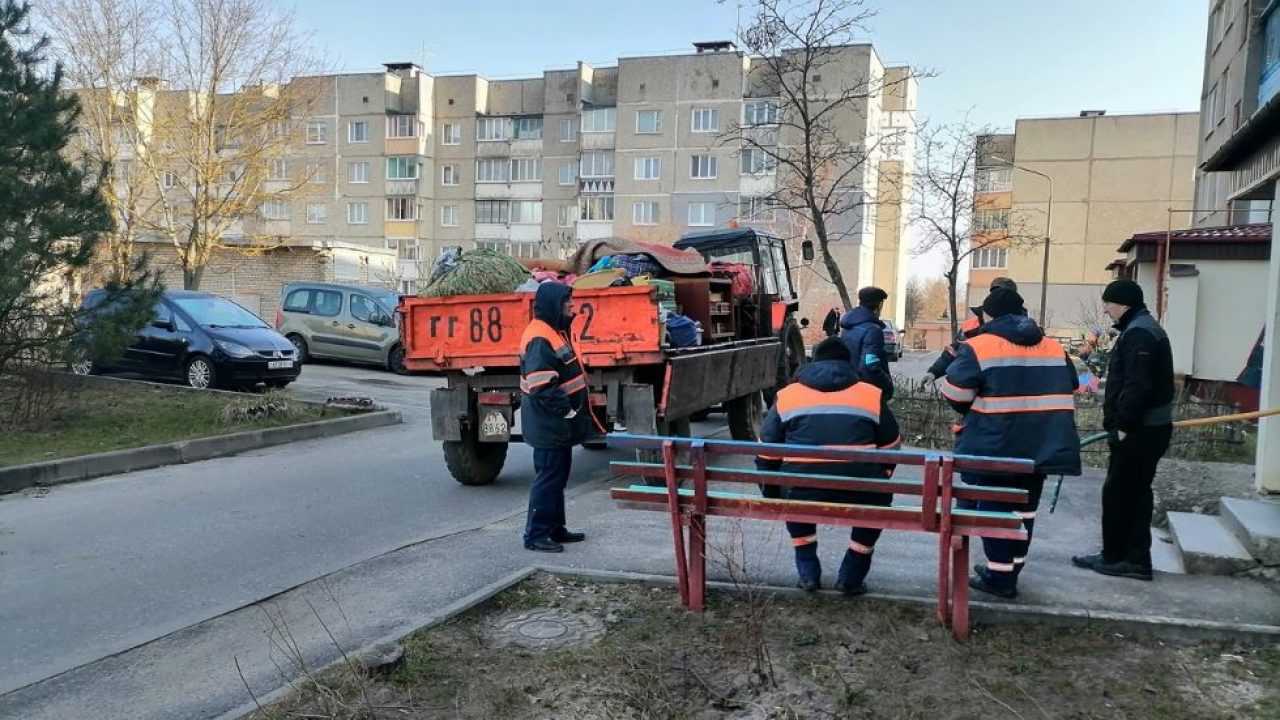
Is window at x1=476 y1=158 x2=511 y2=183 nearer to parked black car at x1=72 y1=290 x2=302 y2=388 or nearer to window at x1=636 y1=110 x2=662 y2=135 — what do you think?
window at x1=636 y1=110 x2=662 y2=135

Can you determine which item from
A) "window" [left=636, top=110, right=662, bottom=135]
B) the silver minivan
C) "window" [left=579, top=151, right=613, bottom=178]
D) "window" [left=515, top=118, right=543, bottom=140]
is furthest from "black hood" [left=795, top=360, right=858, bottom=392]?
"window" [left=515, top=118, right=543, bottom=140]

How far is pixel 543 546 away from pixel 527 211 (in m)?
53.6

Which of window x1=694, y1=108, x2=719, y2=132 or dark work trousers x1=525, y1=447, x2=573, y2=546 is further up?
window x1=694, y1=108, x2=719, y2=132

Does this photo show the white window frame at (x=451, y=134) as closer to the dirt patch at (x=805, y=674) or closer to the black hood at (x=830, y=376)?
the black hood at (x=830, y=376)

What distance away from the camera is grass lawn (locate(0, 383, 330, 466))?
→ 9.30 m

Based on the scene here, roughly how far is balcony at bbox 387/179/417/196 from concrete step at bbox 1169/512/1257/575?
56560 millimetres

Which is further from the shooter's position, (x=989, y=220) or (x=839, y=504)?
(x=989, y=220)

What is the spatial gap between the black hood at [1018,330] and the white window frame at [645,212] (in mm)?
49848

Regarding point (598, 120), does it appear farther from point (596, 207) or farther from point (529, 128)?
point (596, 207)

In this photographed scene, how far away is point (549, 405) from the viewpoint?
5.82m

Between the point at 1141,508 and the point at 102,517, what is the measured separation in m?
7.26

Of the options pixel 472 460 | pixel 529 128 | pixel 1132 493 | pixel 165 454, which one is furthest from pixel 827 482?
pixel 529 128

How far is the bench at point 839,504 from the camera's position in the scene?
13.1 ft

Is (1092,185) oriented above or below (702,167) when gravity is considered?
below
